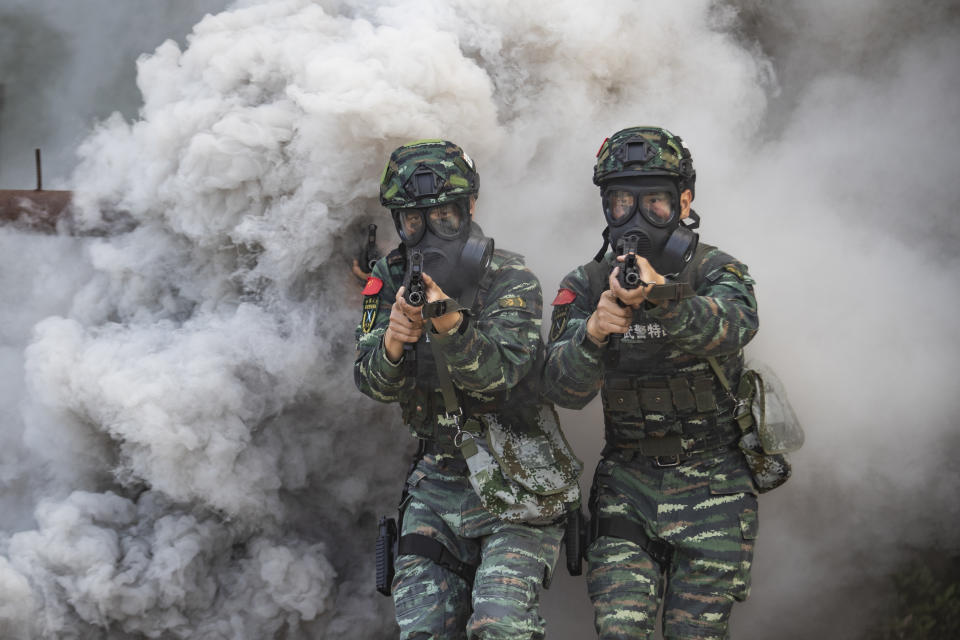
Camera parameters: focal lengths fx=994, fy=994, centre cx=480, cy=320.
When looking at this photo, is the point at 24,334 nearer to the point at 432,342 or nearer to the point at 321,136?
the point at 321,136

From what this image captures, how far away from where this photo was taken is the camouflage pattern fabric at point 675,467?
404cm

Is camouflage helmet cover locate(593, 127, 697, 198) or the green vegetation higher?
camouflage helmet cover locate(593, 127, 697, 198)

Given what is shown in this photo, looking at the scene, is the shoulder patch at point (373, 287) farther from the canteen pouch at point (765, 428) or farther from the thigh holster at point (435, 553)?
the canteen pouch at point (765, 428)

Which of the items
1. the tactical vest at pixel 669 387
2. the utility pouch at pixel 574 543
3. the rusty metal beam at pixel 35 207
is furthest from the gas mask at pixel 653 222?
the rusty metal beam at pixel 35 207

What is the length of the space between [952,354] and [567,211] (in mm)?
2302

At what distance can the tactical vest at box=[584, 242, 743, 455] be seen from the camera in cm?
416

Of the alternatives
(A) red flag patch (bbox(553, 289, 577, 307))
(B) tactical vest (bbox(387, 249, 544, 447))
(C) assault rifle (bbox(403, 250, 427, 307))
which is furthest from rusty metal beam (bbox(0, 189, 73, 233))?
(A) red flag patch (bbox(553, 289, 577, 307))

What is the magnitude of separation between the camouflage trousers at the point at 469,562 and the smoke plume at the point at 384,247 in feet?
4.44

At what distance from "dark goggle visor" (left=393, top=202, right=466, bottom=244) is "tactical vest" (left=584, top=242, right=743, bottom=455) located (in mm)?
667

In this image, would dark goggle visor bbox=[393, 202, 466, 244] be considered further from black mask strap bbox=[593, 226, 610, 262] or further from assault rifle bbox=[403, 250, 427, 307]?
black mask strap bbox=[593, 226, 610, 262]

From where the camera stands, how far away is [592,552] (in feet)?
14.1

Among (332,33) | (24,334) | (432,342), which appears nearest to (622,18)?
(332,33)

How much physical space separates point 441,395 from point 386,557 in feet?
2.59

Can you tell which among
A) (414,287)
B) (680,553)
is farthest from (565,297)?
(680,553)
